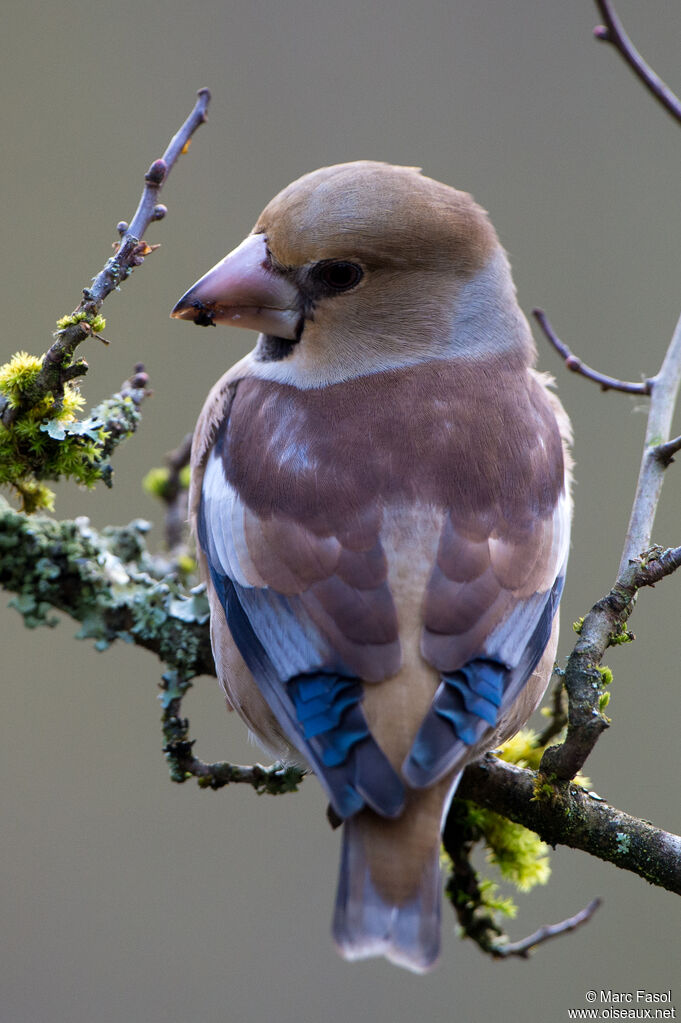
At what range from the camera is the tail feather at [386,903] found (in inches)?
71.8

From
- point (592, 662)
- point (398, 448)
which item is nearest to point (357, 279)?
point (398, 448)

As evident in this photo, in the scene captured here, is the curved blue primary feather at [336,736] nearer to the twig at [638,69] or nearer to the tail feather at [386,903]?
the tail feather at [386,903]

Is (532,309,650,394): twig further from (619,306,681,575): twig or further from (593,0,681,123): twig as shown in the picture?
(593,0,681,123): twig

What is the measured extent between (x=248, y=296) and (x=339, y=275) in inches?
9.1

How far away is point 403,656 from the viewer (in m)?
1.97

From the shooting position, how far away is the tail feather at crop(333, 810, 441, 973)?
5.98 ft

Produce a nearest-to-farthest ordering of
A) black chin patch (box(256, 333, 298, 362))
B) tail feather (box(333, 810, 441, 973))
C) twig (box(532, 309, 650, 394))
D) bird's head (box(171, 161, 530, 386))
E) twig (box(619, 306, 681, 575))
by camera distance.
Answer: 1. tail feather (box(333, 810, 441, 973))
2. twig (box(619, 306, 681, 575))
3. twig (box(532, 309, 650, 394))
4. bird's head (box(171, 161, 530, 386))
5. black chin patch (box(256, 333, 298, 362))

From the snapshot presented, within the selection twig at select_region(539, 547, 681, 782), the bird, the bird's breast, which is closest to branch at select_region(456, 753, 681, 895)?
twig at select_region(539, 547, 681, 782)

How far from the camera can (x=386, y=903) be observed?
1859 millimetres

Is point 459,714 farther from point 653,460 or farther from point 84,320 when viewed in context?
point 84,320

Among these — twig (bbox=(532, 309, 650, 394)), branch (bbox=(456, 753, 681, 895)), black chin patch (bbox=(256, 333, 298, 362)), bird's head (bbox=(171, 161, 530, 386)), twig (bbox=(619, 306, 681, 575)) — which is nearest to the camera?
branch (bbox=(456, 753, 681, 895))

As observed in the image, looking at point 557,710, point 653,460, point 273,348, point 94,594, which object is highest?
point 273,348

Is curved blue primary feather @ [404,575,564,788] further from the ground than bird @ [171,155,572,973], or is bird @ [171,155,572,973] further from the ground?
bird @ [171,155,572,973]

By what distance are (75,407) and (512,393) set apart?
1.02 meters
